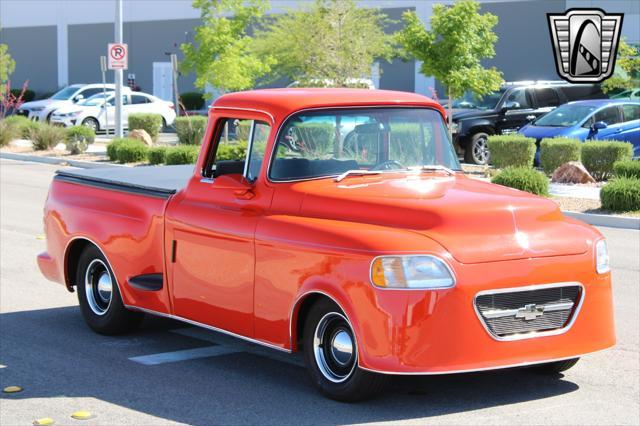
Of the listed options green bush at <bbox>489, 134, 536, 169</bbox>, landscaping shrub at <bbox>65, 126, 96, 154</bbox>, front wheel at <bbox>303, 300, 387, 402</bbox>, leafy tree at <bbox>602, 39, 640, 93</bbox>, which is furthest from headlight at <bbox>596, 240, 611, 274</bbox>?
landscaping shrub at <bbox>65, 126, 96, 154</bbox>

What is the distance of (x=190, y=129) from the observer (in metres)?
31.6

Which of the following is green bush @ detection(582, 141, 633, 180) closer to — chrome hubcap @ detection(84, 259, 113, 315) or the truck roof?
the truck roof

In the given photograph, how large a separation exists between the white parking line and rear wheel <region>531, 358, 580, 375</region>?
2214mm

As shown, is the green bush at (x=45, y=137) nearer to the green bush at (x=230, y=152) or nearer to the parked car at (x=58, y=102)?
the parked car at (x=58, y=102)

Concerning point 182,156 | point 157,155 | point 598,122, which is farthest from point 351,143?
point 157,155

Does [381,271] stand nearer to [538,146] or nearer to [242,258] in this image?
[242,258]

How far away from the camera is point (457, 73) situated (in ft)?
90.5

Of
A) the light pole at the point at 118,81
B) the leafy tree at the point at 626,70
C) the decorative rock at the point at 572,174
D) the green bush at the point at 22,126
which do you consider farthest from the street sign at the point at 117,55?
the leafy tree at the point at 626,70

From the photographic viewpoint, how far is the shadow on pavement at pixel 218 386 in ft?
22.1

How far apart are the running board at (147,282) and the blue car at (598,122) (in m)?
18.2

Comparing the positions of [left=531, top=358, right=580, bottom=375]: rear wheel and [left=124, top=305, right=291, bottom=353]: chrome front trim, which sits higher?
[left=124, top=305, right=291, bottom=353]: chrome front trim

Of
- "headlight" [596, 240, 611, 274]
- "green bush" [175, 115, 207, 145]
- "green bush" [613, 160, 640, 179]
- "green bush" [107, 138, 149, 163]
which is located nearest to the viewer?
"headlight" [596, 240, 611, 274]

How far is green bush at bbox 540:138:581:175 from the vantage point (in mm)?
23203

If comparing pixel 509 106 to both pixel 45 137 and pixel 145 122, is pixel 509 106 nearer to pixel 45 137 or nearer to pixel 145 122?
pixel 145 122
